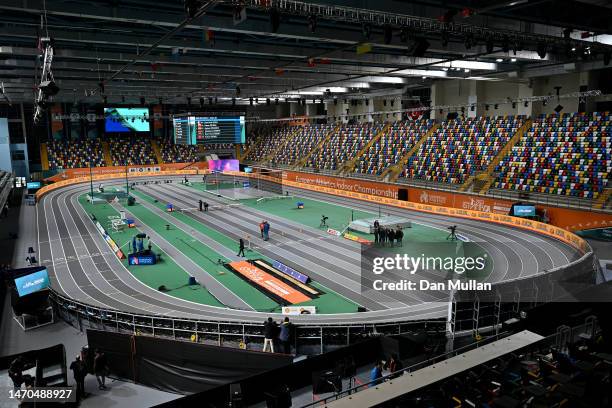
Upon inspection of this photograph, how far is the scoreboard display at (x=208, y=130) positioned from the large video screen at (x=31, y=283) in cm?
3261

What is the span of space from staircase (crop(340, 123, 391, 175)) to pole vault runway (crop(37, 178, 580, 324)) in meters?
12.5

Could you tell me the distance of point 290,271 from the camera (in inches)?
742

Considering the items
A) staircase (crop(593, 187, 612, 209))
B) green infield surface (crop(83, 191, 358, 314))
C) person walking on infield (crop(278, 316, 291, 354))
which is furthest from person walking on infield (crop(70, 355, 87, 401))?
staircase (crop(593, 187, 612, 209))

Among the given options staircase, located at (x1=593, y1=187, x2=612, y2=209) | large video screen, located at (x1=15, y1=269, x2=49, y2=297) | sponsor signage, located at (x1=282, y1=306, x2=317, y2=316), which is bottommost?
sponsor signage, located at (x1=282, y1=306, x2=317, y2=316)

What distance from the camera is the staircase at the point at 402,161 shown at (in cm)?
4078

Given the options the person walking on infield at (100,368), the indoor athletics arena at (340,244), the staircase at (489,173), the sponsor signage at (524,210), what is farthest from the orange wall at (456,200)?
the person walking on infield at (100,368)

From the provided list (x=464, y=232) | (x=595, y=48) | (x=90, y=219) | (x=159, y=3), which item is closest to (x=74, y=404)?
(x=159, y=3)

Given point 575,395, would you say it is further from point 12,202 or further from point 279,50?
point 12,202

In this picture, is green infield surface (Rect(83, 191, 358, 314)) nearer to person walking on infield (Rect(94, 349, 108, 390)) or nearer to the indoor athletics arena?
the indoor athletics arena

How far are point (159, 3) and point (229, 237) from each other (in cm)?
1428

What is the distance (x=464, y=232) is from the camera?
25.8 m

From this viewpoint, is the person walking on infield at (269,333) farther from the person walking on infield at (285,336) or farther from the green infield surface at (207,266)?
the green infield surface at (207,266)

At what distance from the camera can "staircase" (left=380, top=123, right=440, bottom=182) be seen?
4078cm

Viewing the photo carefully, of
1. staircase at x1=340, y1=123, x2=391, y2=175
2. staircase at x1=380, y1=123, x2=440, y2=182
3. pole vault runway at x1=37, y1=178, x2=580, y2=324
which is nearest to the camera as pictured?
pole vault runway at x1=37, y1=178, x2=580, y2=324
